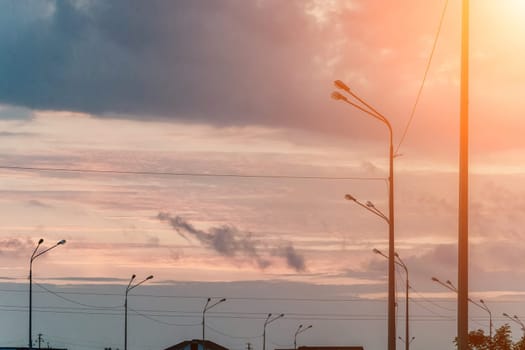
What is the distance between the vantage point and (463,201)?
1248 inches

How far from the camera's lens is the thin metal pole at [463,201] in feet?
104

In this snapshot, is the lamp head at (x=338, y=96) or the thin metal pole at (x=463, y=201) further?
the lamp head at (x=338, y=96)

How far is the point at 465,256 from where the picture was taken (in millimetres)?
31688

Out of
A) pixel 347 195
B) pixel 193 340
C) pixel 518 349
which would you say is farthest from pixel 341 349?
pixel 347 195

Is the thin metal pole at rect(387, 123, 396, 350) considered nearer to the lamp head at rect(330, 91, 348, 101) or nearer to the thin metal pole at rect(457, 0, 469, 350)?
the lamp head at rect(330, 91, 348, 101)

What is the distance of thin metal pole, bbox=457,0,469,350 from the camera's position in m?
31.6

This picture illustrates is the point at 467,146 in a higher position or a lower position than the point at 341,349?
higher

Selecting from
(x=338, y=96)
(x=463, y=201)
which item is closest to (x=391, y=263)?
(x=338, y=96)

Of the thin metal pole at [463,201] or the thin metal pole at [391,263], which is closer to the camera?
the thin metal pole at [463,201]

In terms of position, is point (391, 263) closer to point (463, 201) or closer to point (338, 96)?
point (338, 96)

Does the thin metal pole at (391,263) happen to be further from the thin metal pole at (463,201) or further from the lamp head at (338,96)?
the thin metal pole at (463,201)

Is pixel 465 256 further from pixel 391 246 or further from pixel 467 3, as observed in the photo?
pixel 391 246

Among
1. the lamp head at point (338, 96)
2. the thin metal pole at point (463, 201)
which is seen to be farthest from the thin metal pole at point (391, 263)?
the thin metal pole at point (463, 201)

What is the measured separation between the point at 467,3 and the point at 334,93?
20.3 m
